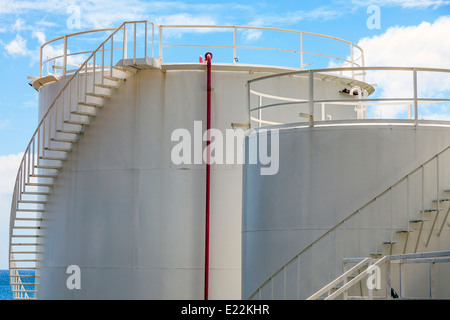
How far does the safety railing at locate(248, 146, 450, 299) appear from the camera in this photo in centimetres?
1591

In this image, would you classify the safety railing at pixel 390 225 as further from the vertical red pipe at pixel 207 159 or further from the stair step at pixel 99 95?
the stair step at pixel 99 95

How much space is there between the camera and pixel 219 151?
21.2 metres

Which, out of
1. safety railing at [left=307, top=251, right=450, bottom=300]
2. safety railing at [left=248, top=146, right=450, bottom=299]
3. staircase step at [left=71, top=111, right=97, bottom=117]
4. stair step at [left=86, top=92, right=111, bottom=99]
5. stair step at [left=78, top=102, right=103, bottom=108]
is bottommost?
safety railing at [left=307, top=251, right=450, bottom=300]

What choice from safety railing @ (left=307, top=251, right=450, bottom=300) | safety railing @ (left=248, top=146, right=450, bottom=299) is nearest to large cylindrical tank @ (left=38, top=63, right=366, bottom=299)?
safety railing @ (left=248, top=146, right=450, bottom=299)

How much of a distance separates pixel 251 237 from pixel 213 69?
5.90 meters

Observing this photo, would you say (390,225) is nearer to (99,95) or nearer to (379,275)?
(379,275)

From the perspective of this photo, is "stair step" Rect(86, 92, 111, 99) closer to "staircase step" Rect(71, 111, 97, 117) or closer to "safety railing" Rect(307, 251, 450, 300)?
"staircase step" Rect(71, 111, 97, 117)

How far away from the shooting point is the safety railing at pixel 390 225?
52.2 feet

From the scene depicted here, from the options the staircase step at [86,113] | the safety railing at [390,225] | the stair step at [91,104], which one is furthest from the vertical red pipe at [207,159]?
the safety railing at [390,225]

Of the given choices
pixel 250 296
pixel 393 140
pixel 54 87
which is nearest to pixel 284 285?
pixel 250 296

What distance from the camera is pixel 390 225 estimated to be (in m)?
16.0

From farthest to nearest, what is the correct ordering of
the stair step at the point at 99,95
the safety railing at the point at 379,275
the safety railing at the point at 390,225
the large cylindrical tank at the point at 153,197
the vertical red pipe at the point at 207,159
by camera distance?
the stair step at the point at 99,95, the large cylindrical tank at the point at 153,197, the vertical red pipe at the point at 207,159, the safety railing at the point at 390,225, the safety railing at the point at 379,275

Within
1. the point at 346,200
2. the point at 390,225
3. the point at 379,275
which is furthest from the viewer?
the point at 346,200

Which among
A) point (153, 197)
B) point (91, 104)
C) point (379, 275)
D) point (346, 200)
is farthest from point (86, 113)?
point (379, 275)
